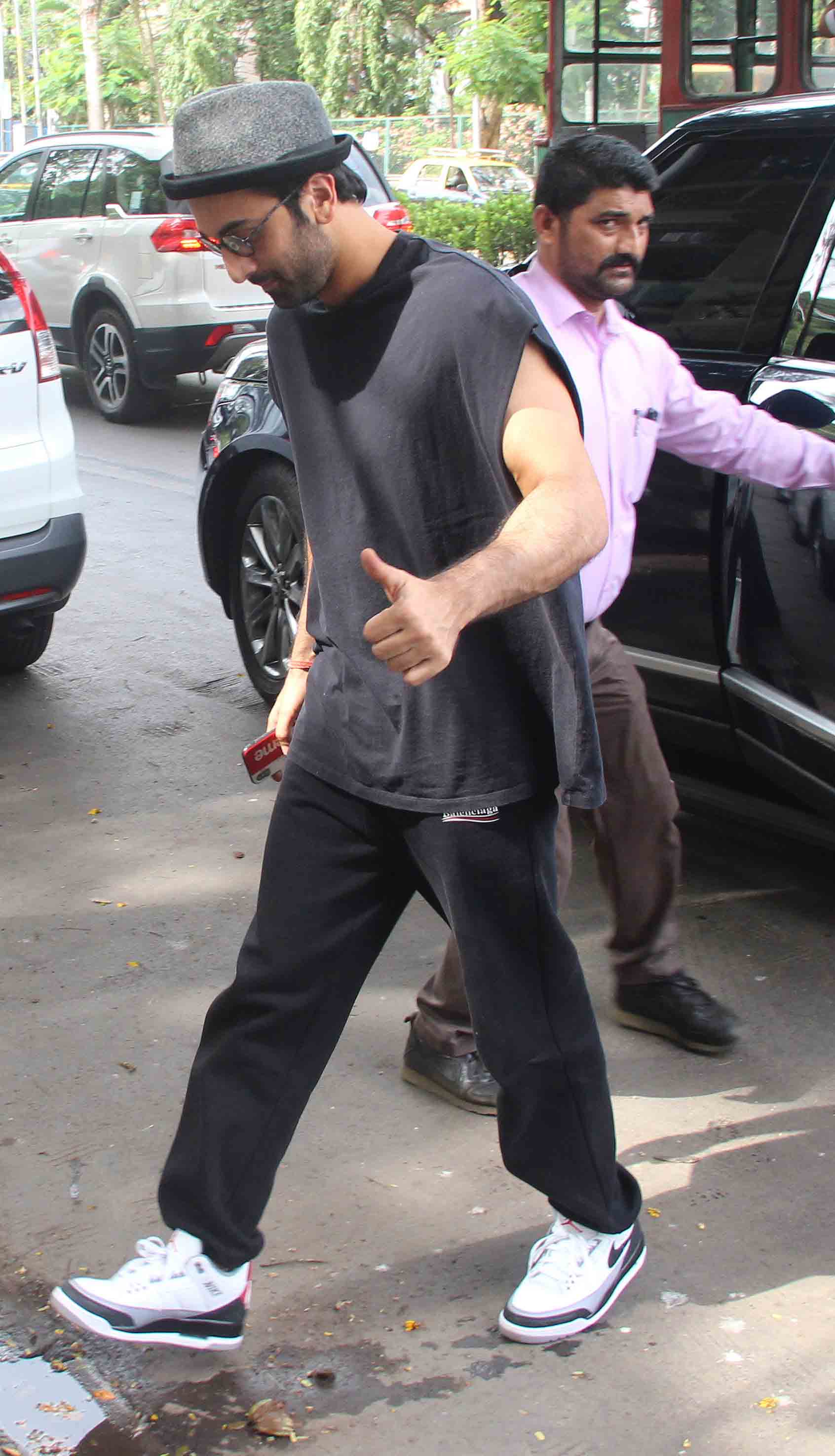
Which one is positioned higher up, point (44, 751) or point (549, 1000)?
point (549, 1000)

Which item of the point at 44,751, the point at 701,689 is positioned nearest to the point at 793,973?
the point at 701,689

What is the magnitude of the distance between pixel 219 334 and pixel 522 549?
9.80 m

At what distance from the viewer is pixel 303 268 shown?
227 cm

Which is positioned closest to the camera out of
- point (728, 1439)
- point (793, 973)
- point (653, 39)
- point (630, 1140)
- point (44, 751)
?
point (728, 1439)

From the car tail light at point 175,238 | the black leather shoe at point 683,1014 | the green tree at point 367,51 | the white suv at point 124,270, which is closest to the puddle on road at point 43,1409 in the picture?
the black leather shoe at point 683,1014

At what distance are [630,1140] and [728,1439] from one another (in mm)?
862

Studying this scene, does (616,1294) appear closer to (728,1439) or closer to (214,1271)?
(728,1439)

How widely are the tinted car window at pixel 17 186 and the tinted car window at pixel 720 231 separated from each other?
363 inches

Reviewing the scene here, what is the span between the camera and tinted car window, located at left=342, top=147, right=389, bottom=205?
9.80 meters

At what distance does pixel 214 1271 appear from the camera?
2.60 metres

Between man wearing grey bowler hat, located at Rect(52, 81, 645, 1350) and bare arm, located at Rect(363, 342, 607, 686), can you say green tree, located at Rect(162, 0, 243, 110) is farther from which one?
bare arm, located at Rect(363, 342, 607, 686)

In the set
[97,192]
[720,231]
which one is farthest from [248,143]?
[97,192]

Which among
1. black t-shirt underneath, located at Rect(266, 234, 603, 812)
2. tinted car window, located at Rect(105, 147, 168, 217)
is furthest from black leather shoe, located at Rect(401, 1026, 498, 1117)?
tinted car window, located at Rect(105, 147, 168, 217)

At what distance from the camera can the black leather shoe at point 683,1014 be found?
142 inches
